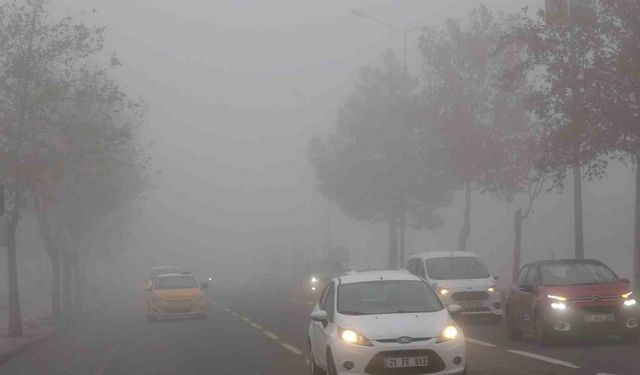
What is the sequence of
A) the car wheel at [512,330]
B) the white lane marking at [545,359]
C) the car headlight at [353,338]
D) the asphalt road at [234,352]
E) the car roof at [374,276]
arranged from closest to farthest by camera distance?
the car headlight at [353,338] < the car roof at [374,276] < the white lane marking at [545,359] < the asphalt road at [234,352] < the car wheel at [512,330]

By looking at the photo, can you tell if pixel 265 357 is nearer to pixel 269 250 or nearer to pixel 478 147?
pixel 478 147

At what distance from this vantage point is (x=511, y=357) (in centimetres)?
1762

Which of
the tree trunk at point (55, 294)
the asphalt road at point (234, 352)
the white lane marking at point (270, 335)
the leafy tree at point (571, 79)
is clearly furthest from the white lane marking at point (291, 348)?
the tree trunk at point (55, 294)

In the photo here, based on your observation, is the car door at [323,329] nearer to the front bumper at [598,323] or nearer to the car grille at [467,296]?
the front bumper at [598,323]

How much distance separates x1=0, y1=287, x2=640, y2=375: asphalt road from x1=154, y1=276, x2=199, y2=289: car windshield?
2421mm

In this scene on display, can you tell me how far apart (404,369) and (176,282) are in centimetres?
2575

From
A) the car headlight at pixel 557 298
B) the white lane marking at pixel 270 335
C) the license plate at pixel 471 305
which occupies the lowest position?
the white lane marking at pixel 270 335

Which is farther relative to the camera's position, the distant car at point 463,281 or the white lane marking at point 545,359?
the distant car at point 463,281

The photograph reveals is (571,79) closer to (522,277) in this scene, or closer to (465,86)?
(522,277)

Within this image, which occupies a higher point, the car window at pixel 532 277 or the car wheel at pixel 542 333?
the car window at pixel 532 277

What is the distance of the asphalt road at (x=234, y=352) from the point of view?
53.9ft

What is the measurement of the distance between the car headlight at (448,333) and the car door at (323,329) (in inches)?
63.5

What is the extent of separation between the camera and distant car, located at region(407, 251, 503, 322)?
25844 mm

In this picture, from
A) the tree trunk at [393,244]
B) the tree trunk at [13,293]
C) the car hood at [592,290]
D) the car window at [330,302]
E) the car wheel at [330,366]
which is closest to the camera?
the car wheel at [330,366]
